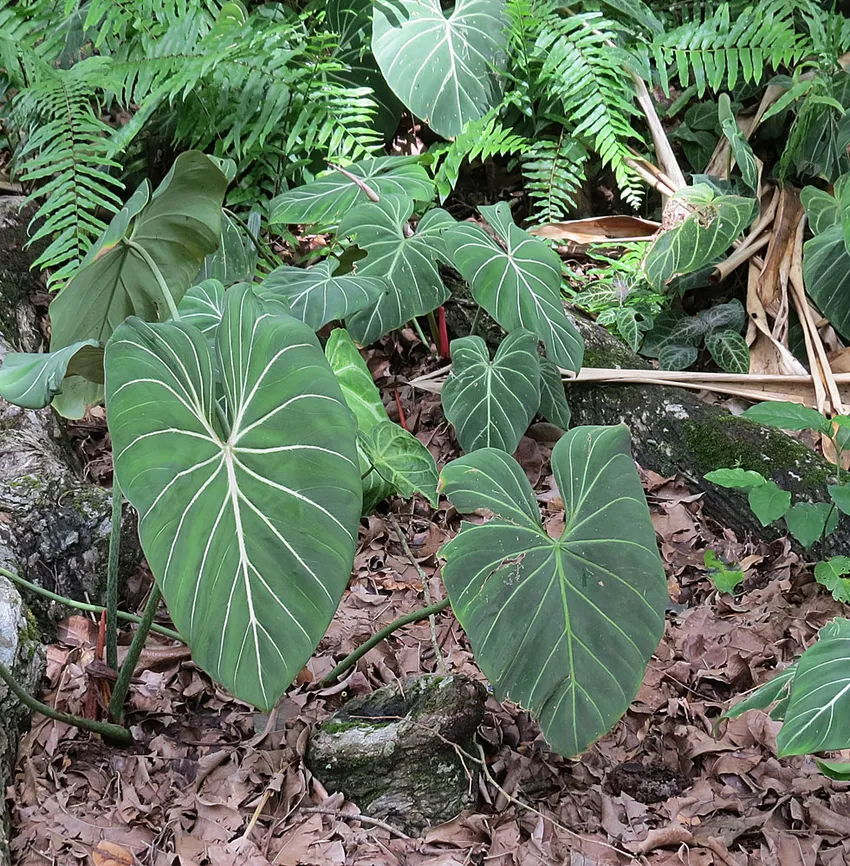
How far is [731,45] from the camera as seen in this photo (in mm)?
2809

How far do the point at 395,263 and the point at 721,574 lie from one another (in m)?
1.12

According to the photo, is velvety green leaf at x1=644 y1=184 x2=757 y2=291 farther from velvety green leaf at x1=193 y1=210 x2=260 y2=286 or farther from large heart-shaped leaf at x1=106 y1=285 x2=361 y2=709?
large heart-shaped leaf at x1=106 y1=285 x2=361 y2=709

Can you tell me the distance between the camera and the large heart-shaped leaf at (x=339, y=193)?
2281mm

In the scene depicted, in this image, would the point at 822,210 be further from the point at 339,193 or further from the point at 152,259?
the point at 152,259

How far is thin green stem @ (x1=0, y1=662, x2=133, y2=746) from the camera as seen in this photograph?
128 centimetres

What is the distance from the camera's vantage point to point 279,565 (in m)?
0.96

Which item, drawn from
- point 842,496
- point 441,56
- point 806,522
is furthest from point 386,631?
point 441,56

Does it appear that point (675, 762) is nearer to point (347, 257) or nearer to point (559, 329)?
point (559, 329)

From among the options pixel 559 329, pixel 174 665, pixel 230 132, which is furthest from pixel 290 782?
pixel 230 132

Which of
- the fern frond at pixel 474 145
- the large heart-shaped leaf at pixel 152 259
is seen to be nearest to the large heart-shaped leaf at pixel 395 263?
the large heart-shaped leaf at pixel 152 259

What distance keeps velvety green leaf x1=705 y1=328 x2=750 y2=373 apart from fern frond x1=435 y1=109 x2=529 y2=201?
0.94 metres

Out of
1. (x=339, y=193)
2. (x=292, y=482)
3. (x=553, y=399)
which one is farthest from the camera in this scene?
(x=339, y=193)

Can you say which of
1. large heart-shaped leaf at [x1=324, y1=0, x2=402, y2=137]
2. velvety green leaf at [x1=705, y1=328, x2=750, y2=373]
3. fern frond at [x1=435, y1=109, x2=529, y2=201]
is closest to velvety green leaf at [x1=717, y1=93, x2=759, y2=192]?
velvety green leaf at [x1=705, y1=328, x2=750, y2=373]

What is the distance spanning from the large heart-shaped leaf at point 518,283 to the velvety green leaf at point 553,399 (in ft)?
0.91
